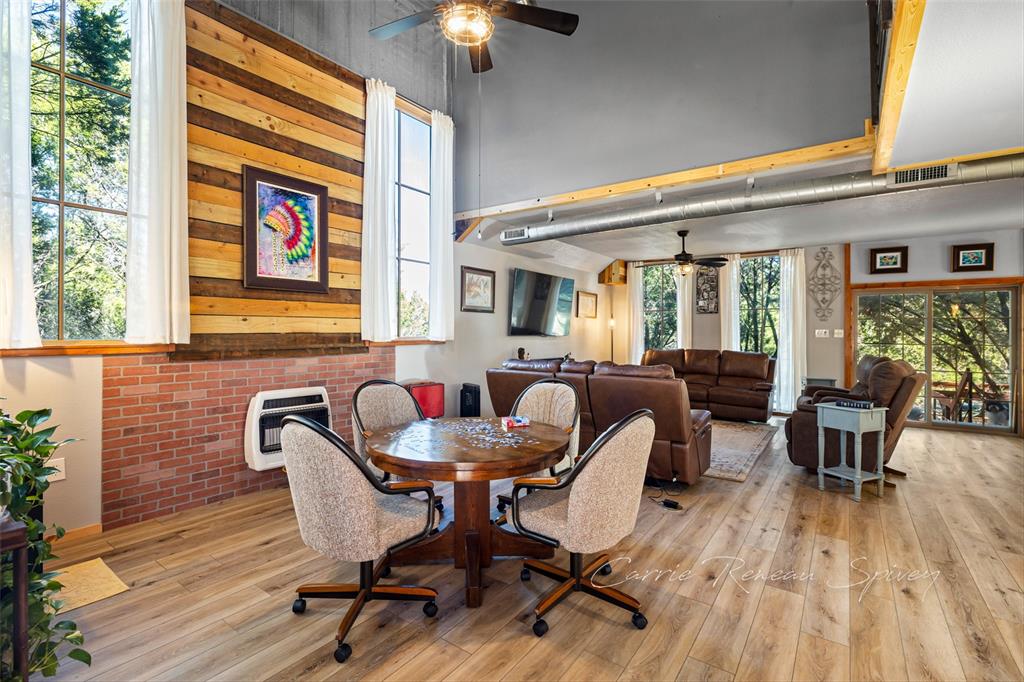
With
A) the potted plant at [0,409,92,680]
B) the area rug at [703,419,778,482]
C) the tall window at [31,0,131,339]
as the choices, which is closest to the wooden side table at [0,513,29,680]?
the potted plant at [0,409,92,680]

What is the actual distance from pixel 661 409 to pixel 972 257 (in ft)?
20.4

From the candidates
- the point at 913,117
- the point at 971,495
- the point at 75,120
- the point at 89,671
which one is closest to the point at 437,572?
the point at 89,671

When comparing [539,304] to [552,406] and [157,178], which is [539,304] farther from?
[157,178]

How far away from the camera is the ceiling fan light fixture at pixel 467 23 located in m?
2.54

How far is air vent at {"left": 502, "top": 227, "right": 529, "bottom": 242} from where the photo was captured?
6227 mm

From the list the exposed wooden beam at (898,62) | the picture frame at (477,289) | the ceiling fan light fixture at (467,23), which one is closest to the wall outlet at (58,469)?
the ceiling fan light fixture at (467,23)

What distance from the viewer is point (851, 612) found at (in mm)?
2229

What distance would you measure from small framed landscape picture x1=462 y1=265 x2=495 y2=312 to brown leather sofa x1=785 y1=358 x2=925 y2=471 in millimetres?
3885

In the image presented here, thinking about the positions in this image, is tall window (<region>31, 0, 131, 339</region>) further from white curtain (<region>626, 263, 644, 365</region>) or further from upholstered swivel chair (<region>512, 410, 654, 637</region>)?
white curtain (<region>626, 263, 644, 365</region>)

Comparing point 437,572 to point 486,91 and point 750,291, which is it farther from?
point 750,291

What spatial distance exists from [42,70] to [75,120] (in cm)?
28

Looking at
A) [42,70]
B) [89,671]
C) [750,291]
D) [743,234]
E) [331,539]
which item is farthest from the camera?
[750,291]

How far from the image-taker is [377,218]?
181 inches

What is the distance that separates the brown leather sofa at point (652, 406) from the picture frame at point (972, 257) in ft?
17.8
